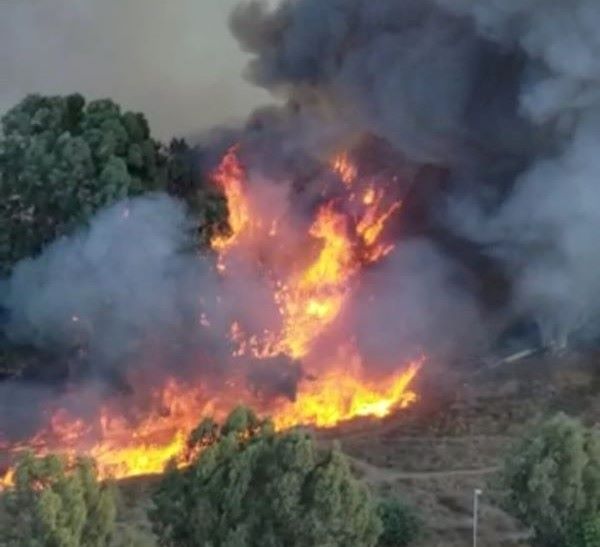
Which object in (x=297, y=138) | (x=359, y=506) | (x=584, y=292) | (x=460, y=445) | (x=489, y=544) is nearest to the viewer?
(x=359, y=506)

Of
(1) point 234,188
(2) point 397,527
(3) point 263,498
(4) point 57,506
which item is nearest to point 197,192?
(1) point 234,188

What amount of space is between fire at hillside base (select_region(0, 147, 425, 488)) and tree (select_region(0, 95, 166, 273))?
10.9 feet

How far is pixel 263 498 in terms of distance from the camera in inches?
774

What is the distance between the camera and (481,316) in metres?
37.6

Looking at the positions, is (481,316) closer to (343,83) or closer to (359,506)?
(343,83)

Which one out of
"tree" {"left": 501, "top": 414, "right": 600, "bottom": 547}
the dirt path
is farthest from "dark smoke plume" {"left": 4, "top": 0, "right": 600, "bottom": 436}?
"tree" {"left": 501, "top": 414, "right": 600, "bottom": 547}

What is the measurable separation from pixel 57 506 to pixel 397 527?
25.0ft

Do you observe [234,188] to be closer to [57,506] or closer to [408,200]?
[408,200]

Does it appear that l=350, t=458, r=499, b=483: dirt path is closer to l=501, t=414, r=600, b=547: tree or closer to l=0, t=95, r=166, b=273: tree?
l=501, t=414, r=600, b=547: tree

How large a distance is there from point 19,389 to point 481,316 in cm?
1229

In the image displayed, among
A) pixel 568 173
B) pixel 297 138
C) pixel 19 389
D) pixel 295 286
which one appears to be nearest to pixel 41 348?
pixel 19 389

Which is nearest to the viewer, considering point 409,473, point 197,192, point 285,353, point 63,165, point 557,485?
point 557,485

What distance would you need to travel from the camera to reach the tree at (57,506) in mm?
17781

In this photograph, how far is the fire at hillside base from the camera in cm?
3009
